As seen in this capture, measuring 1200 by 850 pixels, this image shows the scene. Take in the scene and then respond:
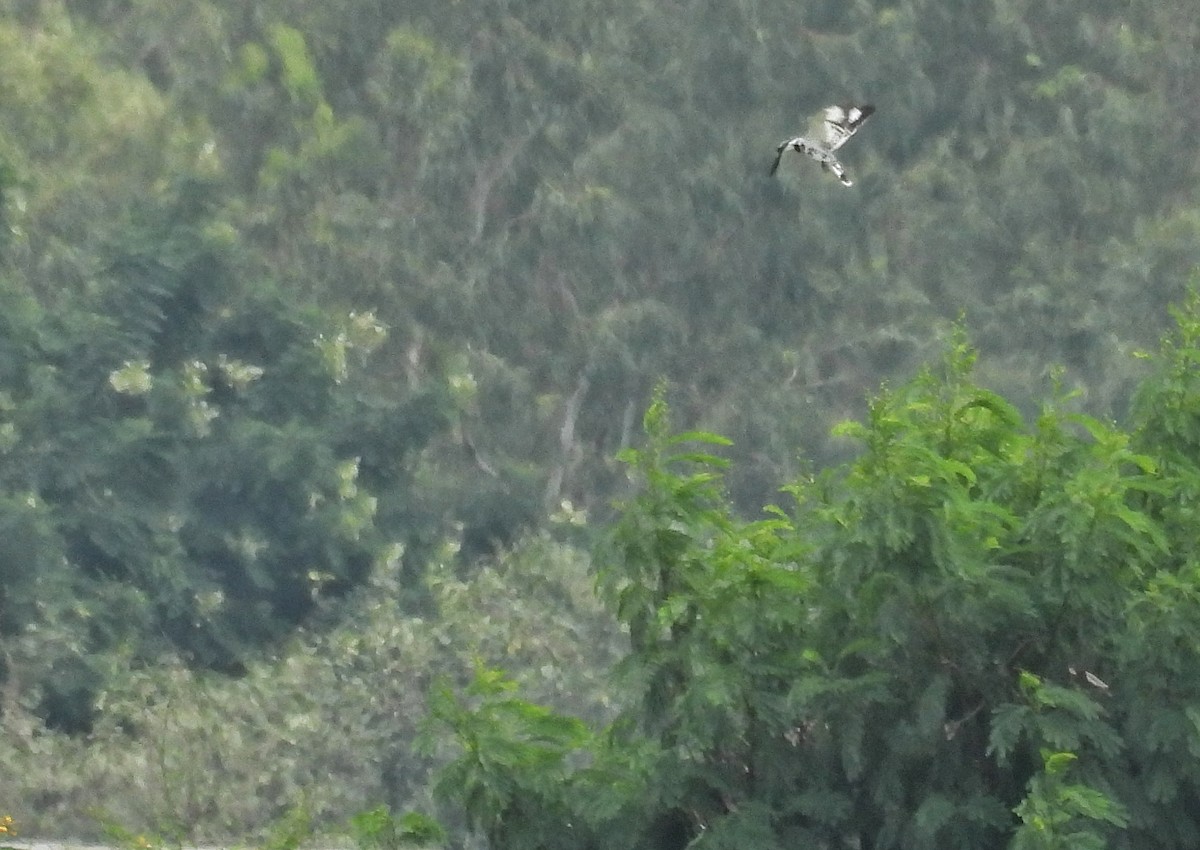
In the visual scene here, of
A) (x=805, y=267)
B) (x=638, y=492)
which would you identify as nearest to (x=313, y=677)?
(x=805, y=267)

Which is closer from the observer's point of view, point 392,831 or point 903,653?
point 903,653

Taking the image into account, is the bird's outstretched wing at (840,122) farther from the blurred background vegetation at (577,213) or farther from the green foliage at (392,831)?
the blurred background vegetation at (577,213)

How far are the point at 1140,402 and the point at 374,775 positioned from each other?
42.6 ft

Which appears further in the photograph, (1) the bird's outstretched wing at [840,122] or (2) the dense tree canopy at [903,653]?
(1) the bird's outstretched wing at [840,122]

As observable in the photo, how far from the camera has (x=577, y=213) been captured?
22.7 metres

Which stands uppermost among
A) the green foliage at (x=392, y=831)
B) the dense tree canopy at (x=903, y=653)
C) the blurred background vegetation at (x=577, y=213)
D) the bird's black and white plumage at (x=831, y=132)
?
the blurred background vegetation at (x=577, y=213)

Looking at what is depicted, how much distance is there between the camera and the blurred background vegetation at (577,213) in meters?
21.5

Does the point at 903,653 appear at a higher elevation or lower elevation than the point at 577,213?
lower

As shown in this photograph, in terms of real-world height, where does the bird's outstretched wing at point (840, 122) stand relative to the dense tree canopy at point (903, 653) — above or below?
above

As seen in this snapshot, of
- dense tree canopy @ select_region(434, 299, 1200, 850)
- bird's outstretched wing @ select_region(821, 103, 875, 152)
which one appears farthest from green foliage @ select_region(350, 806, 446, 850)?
bird's outstretched wing @ select_region(821, 103, 875, 152)

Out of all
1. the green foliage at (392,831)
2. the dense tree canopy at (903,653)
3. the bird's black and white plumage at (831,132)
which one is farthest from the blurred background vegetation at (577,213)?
the dense tree canopy at (903,653)

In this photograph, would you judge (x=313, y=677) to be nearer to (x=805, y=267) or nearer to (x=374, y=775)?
(x=374, y=775)

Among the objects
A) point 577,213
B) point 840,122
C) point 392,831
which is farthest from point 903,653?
point 577,213

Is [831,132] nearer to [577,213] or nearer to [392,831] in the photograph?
[392,831]
